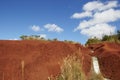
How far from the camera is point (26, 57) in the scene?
14.2 meters

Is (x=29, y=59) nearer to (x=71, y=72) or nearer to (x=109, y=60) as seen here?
(x=71, y=72)

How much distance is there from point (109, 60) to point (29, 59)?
6.96m

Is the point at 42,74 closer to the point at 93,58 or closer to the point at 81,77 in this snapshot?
the point at 81,77

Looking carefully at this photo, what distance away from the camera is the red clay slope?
1339 centimetres

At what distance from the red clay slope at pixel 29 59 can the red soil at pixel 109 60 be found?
382cm

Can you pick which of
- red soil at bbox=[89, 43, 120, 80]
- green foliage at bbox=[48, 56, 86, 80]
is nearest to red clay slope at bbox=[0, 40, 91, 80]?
green foliage at bbox=[48, 56, 86, 80]

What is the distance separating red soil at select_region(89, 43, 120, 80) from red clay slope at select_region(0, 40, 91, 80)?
382 cm

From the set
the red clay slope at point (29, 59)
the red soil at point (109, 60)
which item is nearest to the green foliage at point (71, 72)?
the red clay slope at point (29, 59)

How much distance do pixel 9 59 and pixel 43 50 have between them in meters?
1.87

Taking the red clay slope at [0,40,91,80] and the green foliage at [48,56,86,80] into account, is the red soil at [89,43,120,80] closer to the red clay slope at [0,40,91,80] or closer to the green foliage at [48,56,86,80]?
the red clay slope at [0,40,91,80]

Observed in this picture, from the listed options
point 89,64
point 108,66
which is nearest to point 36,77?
point 89,64

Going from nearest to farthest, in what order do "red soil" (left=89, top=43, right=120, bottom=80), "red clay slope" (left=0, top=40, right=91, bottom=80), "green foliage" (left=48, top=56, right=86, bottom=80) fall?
"green foliage" (left=48, top=56, right=86, bottom=80) → "red clay slope" (left=0, top=40, right=91, bottom=80) → "red soil" (left=89, top=43, right=120, bottom=80)

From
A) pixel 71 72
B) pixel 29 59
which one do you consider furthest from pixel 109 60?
pixel 71 72

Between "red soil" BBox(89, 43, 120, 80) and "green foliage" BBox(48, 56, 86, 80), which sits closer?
"green foliage" BBox(48, 56, 86, 80)
